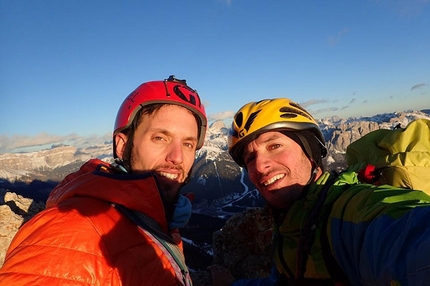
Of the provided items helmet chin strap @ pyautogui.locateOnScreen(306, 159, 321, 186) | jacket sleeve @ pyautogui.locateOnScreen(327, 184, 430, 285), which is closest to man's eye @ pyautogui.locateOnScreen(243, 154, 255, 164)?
helmet chin strap @ pyautogui.locateOnScreen(306, 159, 321, 186)

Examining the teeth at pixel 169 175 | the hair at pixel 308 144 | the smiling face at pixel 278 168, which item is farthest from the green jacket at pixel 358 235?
the teeth at pixel 169 175

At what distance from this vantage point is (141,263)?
304 centimetres

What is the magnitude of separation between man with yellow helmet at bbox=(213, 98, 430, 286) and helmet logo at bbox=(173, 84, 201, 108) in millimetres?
1380

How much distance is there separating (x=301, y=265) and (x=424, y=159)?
143 inches

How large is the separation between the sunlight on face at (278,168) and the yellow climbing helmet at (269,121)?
0.71ft

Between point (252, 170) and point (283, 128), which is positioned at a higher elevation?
point (283, 128)

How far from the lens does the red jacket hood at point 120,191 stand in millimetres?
3205

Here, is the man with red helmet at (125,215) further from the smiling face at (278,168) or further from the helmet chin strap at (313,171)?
the helmet chin strap at (313,171)

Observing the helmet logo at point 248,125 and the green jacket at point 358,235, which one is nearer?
the green jacket at point 358,235

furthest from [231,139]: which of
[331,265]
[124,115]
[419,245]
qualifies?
[419,245]

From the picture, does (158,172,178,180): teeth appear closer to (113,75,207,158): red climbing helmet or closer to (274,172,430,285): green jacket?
(113,75,207,158): red climbing helmet

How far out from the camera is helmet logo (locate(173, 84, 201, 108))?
535 cm

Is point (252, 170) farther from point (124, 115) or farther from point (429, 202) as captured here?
point (429, 202)

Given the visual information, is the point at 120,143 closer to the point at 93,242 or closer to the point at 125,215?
the point at 125,215
